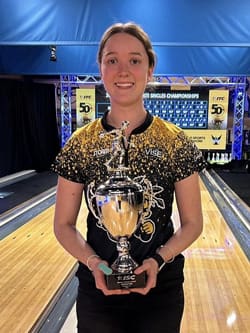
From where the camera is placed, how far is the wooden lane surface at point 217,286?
2033 mm

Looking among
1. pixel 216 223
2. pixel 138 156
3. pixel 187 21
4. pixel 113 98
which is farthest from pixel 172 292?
pixel 216 223

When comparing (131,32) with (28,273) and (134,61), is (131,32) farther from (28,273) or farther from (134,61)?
(28,273)

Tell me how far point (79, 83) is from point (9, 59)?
1.81 m

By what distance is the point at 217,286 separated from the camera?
98.1 inches

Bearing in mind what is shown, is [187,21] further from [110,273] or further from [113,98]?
[110,273]

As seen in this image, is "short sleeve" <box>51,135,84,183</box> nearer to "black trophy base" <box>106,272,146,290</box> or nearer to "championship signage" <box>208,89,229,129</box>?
"black trophy base" <box>106,272,146,290</box>

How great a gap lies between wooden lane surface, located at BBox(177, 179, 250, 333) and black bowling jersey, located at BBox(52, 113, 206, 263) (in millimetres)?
1279

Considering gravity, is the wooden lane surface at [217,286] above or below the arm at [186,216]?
below

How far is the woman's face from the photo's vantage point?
0.86 metres

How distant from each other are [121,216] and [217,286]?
6.14 feet

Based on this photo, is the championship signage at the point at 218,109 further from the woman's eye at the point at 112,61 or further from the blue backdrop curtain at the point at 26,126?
the woman's eye at the point at 112,61

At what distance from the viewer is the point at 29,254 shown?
310 centimetres

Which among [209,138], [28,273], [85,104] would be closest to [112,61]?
[28,273]

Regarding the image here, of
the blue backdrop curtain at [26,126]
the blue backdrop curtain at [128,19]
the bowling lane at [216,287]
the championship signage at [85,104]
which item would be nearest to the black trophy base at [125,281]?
the bowling lane at [216,287]
